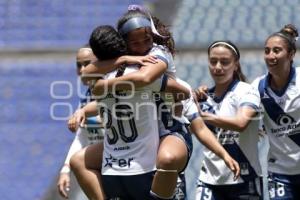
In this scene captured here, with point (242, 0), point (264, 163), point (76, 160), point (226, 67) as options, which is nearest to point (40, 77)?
point (242, 0)

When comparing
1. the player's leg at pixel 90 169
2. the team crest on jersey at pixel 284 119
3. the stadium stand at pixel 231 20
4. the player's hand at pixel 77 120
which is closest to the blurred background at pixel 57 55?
the stadium stand at pixel 231 20

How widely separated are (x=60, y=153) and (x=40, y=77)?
1.06m

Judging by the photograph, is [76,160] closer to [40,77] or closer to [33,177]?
[33,177]

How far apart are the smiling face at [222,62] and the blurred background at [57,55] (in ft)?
4.36

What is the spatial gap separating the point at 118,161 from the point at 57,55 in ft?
13.1

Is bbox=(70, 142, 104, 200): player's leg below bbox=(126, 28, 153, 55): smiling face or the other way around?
below

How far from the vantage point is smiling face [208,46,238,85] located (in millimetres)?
4465

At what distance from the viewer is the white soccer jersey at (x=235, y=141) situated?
443cm

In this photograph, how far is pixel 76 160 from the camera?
3.72 metres

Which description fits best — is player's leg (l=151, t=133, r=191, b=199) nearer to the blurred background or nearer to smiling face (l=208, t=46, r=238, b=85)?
smiling face (l=208, t=46, r=238, b=85)

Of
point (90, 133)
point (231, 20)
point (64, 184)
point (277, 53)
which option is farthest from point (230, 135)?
point (231, 20)

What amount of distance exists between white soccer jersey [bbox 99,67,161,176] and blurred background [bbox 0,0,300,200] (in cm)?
214

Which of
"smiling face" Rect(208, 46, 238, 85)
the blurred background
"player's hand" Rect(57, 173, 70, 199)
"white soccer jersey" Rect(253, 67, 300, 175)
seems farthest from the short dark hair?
the blurred background

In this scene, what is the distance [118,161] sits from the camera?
356cm
